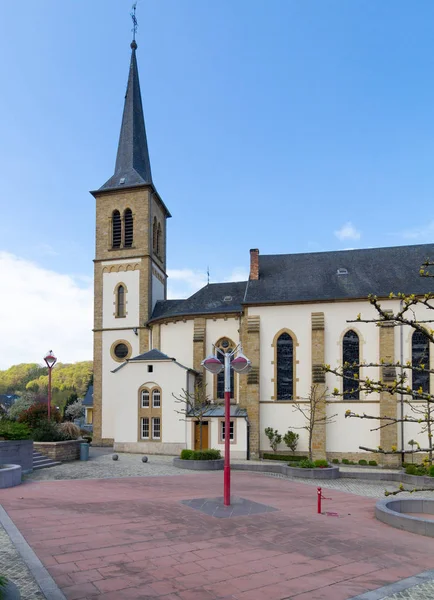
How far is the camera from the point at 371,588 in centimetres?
740

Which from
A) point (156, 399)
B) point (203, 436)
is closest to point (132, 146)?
point (156, 399)

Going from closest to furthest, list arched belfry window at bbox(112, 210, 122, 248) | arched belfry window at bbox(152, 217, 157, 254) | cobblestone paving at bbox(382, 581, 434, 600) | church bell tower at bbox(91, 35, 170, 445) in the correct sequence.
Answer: cobblestone paving at bbox(382, 581, 434, 600) → church bell tower at bbox(91, 35, 170, 445) → arched belfry window at bbox(112, 210, 122, 248) → arched belfry window at bbox(152, 217, 157, 254)

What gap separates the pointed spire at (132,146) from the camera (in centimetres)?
3653

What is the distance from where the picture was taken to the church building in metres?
28.4

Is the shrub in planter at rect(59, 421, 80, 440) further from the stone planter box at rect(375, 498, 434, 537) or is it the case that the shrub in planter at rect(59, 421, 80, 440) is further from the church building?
the stone planter box at rect(375, 498, 434, 537)

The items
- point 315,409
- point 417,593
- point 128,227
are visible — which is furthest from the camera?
point 128,227

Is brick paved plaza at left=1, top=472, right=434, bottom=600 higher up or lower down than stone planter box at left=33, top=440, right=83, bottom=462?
higher up

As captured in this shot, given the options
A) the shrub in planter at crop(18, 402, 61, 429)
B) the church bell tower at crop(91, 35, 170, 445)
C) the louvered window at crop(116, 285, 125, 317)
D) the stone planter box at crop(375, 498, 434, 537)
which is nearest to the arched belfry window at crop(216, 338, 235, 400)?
the church bell tower at crop(91, 35, 170, 445)

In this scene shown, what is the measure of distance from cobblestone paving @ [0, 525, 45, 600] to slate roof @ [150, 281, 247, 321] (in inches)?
922

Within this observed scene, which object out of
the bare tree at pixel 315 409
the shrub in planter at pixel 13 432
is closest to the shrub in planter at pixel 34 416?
the shrub in planter at pixel 13 432

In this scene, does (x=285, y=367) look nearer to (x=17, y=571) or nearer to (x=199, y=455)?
(x=199, y=455)

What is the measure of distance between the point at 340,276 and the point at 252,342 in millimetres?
7149

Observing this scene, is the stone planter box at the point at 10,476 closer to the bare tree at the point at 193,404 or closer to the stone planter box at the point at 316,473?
the stone planter box at the point at 316,473

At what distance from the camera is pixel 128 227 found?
36000mm
